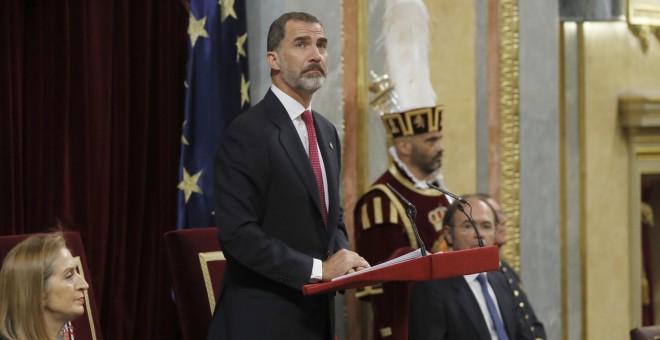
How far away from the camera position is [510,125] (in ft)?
20.3

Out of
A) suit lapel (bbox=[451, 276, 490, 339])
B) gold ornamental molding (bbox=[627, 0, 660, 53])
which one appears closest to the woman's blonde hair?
suit lapel (bbox=[451, 276, 490, 339])

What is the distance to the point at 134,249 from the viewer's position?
493cm

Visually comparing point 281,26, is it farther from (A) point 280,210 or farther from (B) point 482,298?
(B) point 482,298

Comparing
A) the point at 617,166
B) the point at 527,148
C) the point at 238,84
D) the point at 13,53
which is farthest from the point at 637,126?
the point at 13,53

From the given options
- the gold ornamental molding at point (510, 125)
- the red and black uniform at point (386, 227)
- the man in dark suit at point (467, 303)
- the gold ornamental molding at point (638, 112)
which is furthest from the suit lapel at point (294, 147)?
the gold ornamental molding at point (638, 112)

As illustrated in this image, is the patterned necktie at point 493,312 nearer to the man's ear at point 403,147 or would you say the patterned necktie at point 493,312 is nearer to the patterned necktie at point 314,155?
the man's ear at point 403,147

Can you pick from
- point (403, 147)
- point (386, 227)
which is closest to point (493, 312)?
point (386, 227)

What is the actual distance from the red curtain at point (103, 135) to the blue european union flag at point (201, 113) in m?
0.13

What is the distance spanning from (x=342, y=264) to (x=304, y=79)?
1.85 feet

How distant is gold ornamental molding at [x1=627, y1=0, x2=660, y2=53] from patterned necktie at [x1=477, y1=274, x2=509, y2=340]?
8.50ft

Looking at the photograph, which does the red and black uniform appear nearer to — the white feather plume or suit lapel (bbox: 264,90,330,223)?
the white feather plume

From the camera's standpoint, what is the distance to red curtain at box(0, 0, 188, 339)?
14.9 ft

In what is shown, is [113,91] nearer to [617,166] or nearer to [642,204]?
[617,166]

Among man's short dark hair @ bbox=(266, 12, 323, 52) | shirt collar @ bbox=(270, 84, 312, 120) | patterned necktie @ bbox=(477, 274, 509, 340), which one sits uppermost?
man's short dark hair @ bbox=(266, 12, 323, 52)
